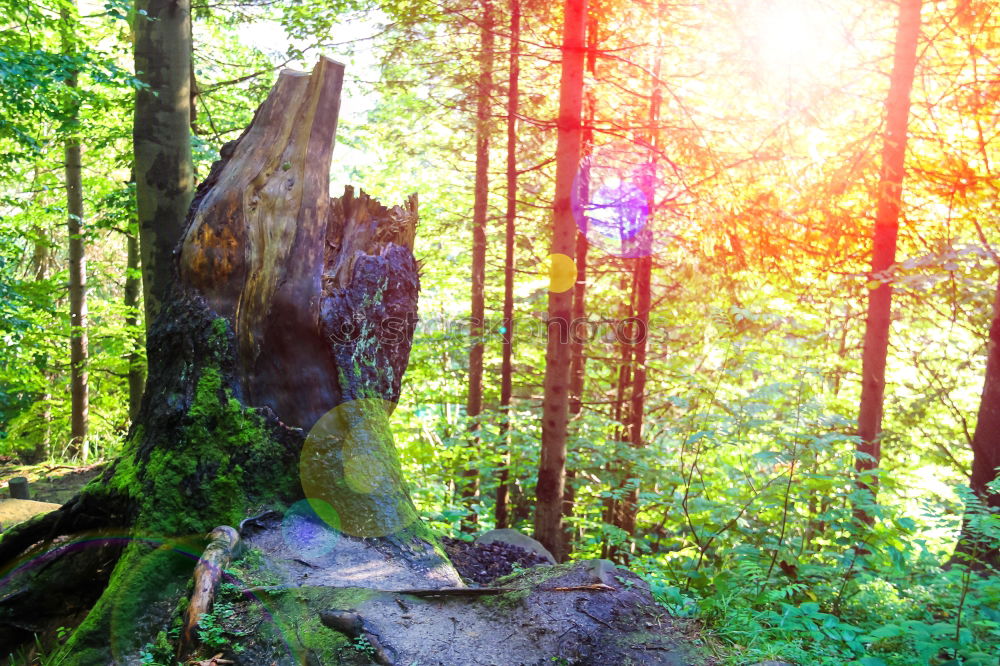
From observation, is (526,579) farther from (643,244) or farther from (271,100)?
(643,244)

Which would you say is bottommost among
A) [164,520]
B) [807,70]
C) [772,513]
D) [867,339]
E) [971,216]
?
[772,513]

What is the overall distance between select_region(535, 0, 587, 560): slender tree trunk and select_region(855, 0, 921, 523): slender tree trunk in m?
3.53

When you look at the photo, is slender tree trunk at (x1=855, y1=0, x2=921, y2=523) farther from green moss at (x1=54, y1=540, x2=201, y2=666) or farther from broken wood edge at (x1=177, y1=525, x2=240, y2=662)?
green moss at (x1=54, y1=540, x2=201, y2=666)

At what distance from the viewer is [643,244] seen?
10.3 m

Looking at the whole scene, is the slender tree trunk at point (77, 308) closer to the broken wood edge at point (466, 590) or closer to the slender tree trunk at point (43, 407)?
the slender tree trunk at point (43, 407)

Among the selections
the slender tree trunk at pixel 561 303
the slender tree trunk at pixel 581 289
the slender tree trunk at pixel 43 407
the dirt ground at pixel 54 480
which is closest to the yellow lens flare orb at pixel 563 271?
the slender tree trunk at pixel 561 303

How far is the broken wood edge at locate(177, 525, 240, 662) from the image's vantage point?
11.0ft

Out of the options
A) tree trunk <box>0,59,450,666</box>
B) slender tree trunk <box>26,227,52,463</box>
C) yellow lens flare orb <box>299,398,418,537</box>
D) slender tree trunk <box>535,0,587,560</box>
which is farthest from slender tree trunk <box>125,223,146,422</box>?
yellow lens flare orb <box>299,398,418,537</box>

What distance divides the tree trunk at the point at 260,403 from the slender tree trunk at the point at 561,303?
8.34ft

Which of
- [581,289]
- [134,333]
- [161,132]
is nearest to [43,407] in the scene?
[134,333]

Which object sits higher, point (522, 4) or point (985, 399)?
point (522, 4)

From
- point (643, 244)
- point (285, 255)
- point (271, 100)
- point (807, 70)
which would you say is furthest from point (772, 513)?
point (271, 100)

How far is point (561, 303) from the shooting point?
7.73 meters

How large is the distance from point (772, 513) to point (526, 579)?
496 cm
